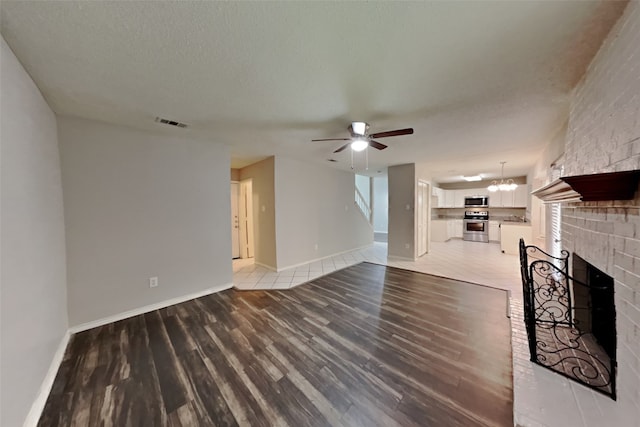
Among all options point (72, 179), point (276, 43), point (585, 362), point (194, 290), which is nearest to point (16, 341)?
point (72, 179)

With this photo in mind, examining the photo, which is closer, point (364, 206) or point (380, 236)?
point (364, 206)

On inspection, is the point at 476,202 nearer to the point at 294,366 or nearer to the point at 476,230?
the point at 476,230

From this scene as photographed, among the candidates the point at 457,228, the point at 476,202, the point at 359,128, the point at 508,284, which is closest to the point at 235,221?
the point at 359,128

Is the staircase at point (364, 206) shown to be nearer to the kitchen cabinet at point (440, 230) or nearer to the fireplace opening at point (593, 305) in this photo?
the kitchen cabinet at point (440, 230)

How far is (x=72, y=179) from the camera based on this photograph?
240 cm

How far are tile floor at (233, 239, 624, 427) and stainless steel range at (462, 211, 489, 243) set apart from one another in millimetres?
503

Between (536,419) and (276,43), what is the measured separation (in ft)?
9.00

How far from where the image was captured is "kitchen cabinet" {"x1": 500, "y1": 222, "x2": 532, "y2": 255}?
5715 mm

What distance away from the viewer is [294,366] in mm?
1868

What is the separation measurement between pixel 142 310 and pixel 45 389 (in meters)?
1.27

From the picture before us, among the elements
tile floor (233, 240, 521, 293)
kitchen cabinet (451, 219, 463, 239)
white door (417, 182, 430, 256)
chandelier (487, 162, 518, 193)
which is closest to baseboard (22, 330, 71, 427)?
tile floor (233, 240, 521, 293)

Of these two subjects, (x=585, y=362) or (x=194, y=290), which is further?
(x=194, y=290)

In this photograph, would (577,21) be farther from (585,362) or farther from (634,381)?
(585,362)

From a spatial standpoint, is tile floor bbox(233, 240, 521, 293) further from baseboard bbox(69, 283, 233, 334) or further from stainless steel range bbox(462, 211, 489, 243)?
stainless steel range bbox(462, 211, 489, 243)
